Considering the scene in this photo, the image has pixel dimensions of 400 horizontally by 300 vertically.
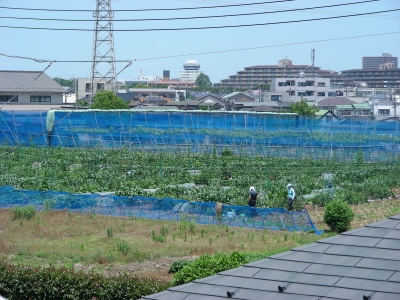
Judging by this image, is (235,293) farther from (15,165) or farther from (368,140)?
(368,140)

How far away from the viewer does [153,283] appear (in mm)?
9836

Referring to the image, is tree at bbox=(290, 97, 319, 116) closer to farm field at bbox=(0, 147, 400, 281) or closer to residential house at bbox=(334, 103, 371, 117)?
residential house at bbox=(334, 103, 371, 117)

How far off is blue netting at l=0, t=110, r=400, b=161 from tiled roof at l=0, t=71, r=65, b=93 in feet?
23.3

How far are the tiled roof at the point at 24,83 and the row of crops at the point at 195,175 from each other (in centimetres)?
1217

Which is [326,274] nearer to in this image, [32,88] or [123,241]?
[123,241]

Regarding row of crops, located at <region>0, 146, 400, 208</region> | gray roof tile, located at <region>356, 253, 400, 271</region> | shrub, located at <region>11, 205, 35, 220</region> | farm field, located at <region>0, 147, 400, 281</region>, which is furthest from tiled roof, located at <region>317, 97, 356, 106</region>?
gray roof tile, located at <region>356, 253, 400, 271</region>

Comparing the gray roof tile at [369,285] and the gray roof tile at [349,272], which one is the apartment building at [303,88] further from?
the gray roof tile at [369,285]

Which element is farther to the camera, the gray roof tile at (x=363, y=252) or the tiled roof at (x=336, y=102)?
the tiled roof at (x=336, y=102)

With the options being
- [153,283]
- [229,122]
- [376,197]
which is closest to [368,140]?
[229,122]

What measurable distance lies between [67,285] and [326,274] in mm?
6657

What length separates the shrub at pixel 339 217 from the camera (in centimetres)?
1642

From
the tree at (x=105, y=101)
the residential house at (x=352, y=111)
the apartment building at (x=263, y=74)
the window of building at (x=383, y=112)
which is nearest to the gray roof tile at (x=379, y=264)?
the tree at (x=105, y=101)

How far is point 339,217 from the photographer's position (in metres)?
16.5

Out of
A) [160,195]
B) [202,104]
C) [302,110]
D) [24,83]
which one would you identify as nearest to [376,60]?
[202,104]
